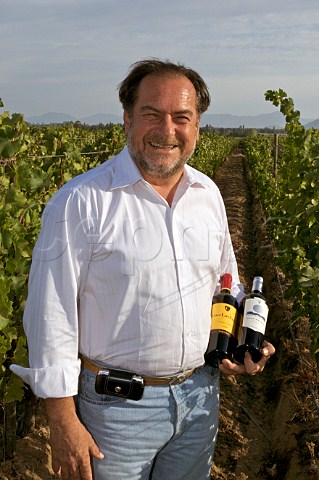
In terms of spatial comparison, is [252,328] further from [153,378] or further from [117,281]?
[117,281]

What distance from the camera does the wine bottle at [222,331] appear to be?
83.4 inches

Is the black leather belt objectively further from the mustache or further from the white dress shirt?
the mustache

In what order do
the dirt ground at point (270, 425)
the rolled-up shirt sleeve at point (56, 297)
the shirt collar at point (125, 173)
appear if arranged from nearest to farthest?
1. the rolled-up shirt sleeve at point (56, 297)
2. the shirt collar at point (125, 173)
3. the dirt ground at point (270, 425)

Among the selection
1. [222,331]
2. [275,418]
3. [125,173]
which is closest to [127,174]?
[125,173]

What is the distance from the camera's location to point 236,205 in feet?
45.3

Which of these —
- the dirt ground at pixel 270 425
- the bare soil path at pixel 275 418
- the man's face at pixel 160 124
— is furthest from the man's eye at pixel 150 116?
the bare soil path at pixel 275 418

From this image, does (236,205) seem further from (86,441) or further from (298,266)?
(86,441)

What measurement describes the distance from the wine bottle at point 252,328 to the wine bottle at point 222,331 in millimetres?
37

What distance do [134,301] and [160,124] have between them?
0.62 meters

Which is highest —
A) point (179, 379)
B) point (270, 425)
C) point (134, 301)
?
point (134, 301)

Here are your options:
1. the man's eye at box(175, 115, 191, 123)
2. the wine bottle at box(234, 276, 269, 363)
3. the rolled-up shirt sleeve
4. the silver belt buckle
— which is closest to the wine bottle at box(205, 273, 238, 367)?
the wine bottle at box(234, 276, 269, 363)

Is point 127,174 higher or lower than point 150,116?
lower

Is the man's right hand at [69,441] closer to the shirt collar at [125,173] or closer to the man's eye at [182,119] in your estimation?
the shirt collar at [125,173]

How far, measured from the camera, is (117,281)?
1805 mm
